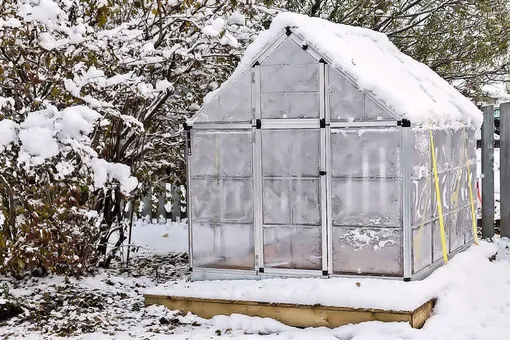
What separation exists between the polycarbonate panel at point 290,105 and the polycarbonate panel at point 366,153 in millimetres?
327

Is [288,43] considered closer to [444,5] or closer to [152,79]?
[152,79]

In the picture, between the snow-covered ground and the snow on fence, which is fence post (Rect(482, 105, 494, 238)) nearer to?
the snow on fence

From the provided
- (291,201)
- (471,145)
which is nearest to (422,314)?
(291,201)

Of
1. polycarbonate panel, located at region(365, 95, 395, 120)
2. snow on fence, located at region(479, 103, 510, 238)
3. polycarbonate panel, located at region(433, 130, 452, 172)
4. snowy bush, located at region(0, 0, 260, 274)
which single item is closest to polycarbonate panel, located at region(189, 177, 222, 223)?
snowy bush, located at region(0, 0, 260, 274)

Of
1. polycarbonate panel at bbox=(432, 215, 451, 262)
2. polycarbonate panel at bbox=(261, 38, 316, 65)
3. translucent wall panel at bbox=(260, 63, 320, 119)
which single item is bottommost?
polycarbonate panel at bbox=(432, 215, 451, 262)

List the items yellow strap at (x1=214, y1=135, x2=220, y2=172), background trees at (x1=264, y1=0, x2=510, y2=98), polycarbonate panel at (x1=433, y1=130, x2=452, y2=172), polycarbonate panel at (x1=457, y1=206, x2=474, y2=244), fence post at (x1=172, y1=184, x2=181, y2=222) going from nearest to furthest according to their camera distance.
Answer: yellow strap at (x1=214, y1=135, x2=220, y2=172)
polycarbonate panel at (x1=433, y1=130, x2=452, y2=172)
polycarbonate panel at (x1=457, y1=206, x2=474, y2=244)
background trees at (x1=264, y1=0, x2=510, y2=98)
fence post at (x1=172, y1=184, x2=181, y2=222)

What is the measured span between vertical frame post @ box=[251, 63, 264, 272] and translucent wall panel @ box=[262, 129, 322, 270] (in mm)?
40

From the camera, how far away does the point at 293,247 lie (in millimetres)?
6746

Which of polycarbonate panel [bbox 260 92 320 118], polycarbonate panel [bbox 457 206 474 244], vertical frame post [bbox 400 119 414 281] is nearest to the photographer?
vertical frame post [bbox 400 119 414 281]

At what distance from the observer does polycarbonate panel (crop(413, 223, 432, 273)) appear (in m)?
6.49

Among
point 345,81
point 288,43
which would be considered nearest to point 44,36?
point 288,43

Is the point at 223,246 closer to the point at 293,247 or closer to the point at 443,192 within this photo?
the point at 293,247

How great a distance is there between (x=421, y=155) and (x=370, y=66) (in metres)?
1.01

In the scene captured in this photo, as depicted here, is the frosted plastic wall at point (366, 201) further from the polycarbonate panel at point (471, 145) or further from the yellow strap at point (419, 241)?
the polycarbonate panel at point (471, 145)
